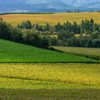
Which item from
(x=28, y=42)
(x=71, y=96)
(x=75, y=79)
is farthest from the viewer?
(x=28, y=42)

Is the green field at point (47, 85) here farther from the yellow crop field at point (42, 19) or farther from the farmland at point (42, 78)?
the yellow crop field at point (42, 19)

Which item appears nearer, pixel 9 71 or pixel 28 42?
pixel 9 71

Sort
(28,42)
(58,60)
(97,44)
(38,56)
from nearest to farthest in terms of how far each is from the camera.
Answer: (58,60)
(38,56)
(28,42)
(97,44)

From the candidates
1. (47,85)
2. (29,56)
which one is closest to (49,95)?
(47,85)

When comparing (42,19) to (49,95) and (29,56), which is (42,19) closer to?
(29,56)

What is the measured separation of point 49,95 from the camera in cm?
1792

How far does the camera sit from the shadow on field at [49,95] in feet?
55.7

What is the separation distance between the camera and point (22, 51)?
48406 mm

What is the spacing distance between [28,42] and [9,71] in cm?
2976

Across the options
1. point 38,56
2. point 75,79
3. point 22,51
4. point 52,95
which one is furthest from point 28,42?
point 52,95

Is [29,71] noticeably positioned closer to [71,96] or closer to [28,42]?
[71,96]

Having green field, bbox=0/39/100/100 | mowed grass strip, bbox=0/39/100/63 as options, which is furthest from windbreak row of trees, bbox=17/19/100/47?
green field, bbox=0/39/100/100

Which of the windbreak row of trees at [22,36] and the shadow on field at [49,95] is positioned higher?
the windbreak row of trees at [22,36]

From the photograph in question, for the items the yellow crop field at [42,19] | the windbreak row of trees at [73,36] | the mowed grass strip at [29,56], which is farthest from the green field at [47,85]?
the yellow crop field at [42,19]
